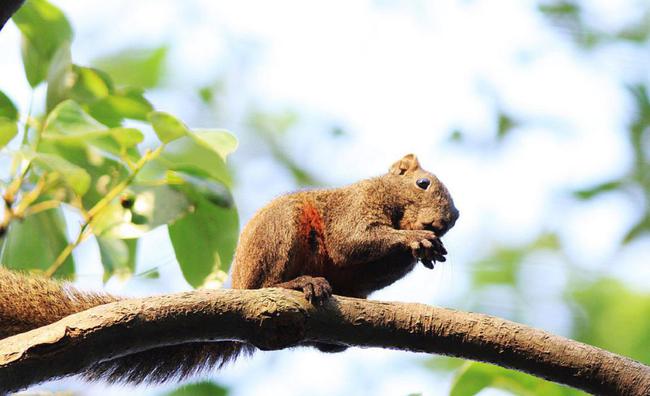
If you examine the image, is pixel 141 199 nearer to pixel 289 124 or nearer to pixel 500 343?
A: pixel 500 343

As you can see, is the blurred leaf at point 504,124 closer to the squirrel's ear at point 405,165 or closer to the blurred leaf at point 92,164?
the squirrel's ear at point 405,165

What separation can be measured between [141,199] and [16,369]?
1239mm

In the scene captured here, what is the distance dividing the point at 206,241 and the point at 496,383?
1343 mm

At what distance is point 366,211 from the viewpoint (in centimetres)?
380

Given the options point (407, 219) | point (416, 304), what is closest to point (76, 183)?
point (416, 304)

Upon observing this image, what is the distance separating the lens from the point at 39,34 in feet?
11.9

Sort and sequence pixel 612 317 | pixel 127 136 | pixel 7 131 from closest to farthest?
pixel 7 131
pixel 127 136
pixel 612 317

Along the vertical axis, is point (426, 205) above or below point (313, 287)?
above

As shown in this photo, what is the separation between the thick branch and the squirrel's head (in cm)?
130

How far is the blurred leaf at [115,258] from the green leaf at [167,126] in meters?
0.53

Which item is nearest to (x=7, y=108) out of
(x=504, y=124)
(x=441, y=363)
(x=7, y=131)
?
(x=7, y=131)

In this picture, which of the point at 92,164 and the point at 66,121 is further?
the point at 92,164

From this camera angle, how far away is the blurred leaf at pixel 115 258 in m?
3.44

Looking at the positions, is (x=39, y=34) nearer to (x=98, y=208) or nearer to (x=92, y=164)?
(x=92, y=164)
